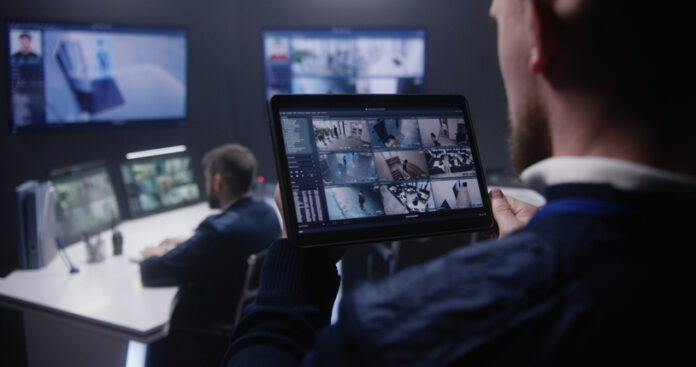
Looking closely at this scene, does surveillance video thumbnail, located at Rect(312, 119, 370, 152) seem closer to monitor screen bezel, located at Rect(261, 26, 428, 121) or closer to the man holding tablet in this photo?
the man holding tablet

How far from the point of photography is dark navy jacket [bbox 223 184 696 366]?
42cm

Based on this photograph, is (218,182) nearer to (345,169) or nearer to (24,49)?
(24,49)

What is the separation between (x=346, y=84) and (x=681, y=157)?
325cm

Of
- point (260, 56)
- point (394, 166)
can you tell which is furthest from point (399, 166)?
point (260, 56)

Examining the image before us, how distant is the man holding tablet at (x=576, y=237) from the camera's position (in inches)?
16.5

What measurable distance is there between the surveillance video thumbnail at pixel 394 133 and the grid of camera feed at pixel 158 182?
2.35 metres

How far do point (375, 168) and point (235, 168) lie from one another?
1733 millimetres

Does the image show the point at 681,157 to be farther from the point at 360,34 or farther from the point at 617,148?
the point at 360,34

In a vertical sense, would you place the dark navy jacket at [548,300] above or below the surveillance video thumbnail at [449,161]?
below

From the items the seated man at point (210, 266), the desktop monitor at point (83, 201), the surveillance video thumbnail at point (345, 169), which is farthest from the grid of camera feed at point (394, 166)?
the desktop monitor at point (83, 201)

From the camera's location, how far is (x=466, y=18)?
378cm

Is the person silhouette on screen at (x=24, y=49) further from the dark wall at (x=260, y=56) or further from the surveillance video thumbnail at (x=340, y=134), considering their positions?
the surveillance video thumbnail at (x=340, y=134)

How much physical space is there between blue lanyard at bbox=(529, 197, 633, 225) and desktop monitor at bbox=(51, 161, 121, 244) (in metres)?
2.35

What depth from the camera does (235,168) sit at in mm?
2516
